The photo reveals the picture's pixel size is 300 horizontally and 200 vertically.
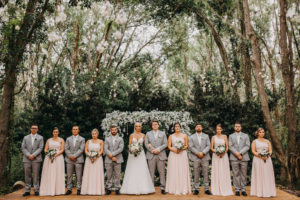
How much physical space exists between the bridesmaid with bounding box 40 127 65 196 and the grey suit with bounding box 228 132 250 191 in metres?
4.13

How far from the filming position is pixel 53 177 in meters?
6.84

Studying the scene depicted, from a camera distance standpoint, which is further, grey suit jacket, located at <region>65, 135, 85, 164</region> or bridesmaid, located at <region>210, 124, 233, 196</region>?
grey suit jacket, located at <region>65, 135, 85, 164</region>

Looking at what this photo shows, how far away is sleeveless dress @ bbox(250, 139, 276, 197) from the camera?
21.9 feet

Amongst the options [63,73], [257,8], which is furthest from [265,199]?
[257,8]

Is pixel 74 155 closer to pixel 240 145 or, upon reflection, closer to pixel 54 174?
pixel 54 174

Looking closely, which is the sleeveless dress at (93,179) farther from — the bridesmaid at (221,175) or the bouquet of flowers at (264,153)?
the bouquet of flowers at (264,153)

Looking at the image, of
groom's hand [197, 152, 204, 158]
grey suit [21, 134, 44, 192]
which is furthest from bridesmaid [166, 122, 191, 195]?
grey suit [21, 134, 44, 192]

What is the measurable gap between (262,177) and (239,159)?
25.3 inches

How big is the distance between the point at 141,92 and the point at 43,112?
3494 millimetres

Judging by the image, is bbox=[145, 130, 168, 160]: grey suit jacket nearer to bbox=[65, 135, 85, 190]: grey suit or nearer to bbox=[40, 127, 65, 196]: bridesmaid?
bbox=[65, 135, 85, 190]: grey suit

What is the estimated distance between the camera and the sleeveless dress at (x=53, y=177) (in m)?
6.80

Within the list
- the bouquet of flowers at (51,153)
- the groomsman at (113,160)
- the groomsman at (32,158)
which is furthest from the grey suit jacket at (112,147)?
the groomsman at (32,158)

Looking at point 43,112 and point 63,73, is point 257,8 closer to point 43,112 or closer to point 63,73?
point 63,73

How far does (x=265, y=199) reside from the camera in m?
6.51
